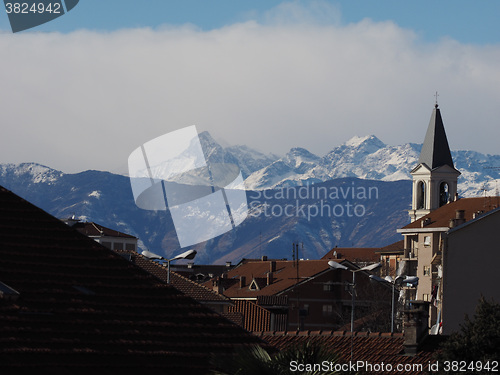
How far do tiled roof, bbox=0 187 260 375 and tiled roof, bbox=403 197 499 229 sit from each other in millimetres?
104156

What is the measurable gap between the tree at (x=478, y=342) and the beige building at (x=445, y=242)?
28.4 metres

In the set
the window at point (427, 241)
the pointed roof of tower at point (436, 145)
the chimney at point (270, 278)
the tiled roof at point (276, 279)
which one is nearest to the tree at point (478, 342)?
the tiled roof at point (276, 279)

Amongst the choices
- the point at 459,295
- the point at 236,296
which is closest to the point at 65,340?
the point at 459,295

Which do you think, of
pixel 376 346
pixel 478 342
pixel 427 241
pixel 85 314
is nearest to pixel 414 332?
pixel 376 346

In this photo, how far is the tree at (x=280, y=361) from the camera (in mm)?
14094

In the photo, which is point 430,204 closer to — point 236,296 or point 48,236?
point 236,296

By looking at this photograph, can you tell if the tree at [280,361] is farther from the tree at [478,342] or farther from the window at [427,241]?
the window at [427,241]

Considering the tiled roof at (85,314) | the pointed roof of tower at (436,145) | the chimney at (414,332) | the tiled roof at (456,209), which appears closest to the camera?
the tiled roof at (85,314)

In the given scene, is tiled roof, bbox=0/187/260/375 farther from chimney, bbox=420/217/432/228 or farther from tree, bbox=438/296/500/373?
chimney, bbox=420/217/432/228

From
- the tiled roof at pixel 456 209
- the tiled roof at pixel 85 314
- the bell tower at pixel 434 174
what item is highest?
the bell tower at pixel 434 174

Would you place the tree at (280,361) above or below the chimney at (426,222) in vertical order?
below

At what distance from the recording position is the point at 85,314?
1519cm

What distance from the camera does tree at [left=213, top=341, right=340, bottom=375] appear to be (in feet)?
46.2

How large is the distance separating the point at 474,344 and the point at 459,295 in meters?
32.9
